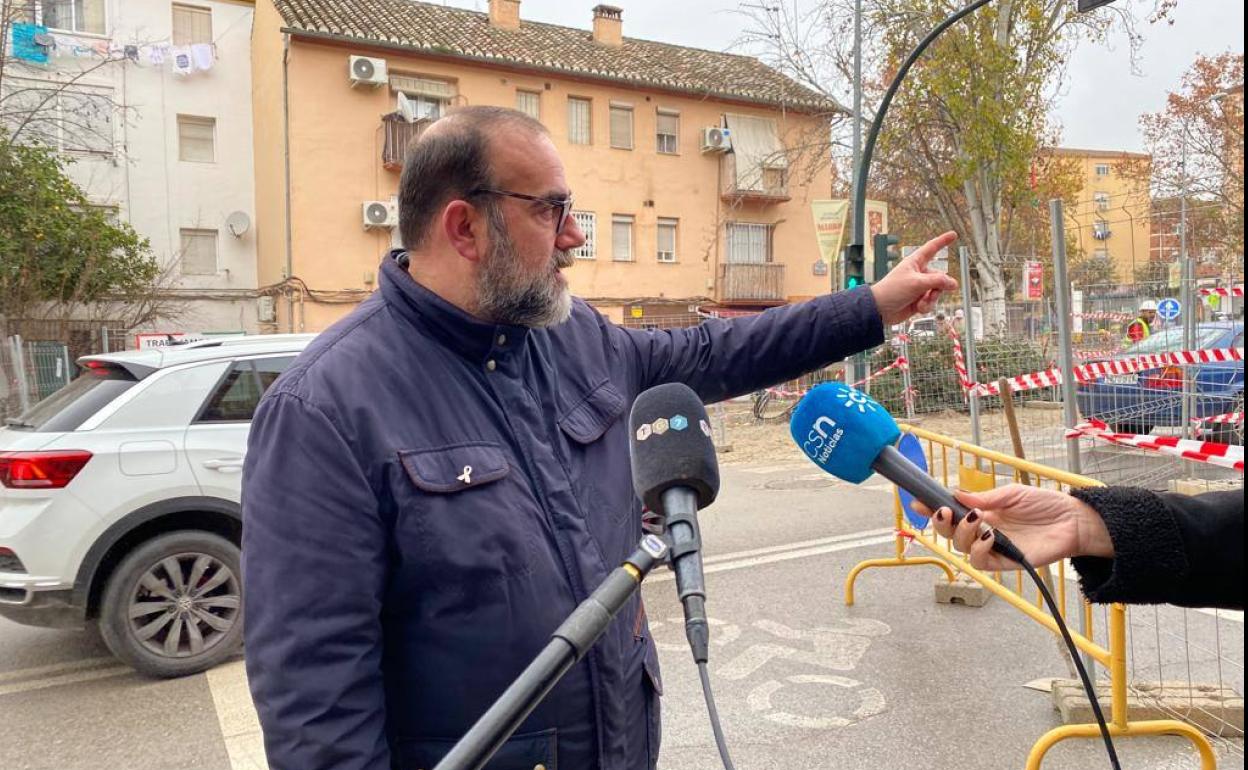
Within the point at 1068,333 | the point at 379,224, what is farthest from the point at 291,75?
the point at 1068,333

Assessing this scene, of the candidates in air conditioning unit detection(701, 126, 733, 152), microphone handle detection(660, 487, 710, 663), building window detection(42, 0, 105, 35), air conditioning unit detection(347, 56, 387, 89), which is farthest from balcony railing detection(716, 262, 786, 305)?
microphone handle detection(660, 487, 710, 663)

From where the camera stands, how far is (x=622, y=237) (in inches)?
1043

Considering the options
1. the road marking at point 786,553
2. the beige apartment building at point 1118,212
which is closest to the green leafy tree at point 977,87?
the beige apartment building at point 1118,212

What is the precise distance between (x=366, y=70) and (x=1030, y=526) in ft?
76.8

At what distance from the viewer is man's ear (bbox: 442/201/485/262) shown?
190 centimetres

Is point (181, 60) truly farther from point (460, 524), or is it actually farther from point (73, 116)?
point (460, 524)

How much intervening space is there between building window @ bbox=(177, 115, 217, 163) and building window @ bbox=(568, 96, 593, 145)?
9861 millimetres

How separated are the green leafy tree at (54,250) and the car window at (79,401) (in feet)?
52.9

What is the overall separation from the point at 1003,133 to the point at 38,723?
758 inches

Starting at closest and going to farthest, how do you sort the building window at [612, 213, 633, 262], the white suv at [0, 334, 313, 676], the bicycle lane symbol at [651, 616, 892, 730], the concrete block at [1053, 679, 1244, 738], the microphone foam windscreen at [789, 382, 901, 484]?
1. the microphone foam windscreen at [789, 382, 901, 484]
2. the concrete block at [1053, 679, 1244, 738]
3. the bicycle lane symbol at [651, 616, 892, 730]
4. the white suv at [0, 334, 313, 676]
5. the building window at [612, 213, 633, 262]

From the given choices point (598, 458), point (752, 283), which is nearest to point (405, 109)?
point (752, 283)

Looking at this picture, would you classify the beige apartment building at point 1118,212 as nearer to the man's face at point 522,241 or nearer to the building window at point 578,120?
the man's face at point 522,241

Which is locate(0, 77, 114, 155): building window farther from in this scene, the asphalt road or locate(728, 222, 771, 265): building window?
the asphalt road

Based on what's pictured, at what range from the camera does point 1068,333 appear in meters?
4.16
